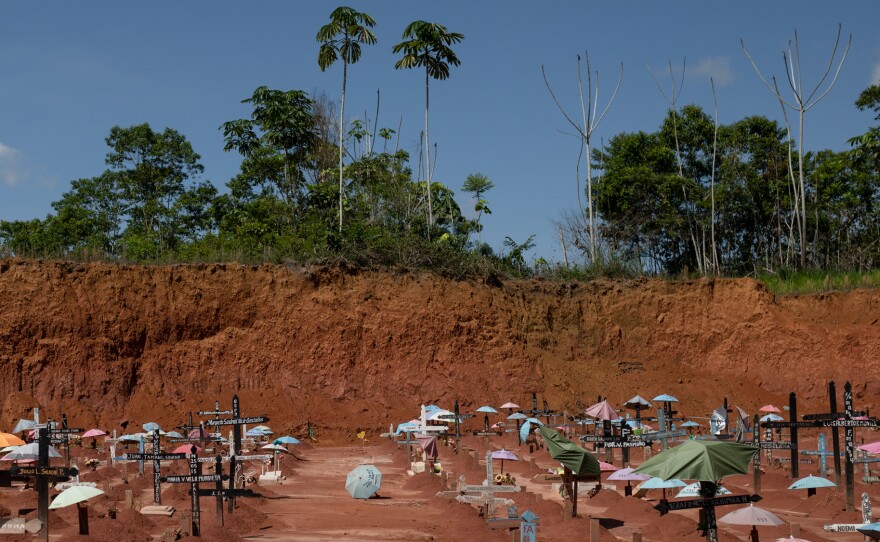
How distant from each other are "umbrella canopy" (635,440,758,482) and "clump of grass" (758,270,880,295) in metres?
37.4

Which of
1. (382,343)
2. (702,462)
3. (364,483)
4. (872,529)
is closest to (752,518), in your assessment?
(872,529)

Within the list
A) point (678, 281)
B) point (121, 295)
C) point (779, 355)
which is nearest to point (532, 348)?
point (678, 281)

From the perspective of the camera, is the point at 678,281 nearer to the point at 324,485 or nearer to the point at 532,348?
the point at 532,348

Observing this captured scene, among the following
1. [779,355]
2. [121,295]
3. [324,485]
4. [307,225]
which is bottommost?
[324,485]

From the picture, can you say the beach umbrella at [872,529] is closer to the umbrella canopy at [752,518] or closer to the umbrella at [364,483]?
the umbrella canopy at [752,518]

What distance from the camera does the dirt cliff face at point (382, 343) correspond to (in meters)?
41.7

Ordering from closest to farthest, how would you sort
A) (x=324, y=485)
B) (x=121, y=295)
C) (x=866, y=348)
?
(x=324, y=485) → (x=121, y=295) → (x=866, y=348)

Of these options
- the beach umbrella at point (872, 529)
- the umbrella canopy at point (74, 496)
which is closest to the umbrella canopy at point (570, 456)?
the beach umbrella at point (872, 529)

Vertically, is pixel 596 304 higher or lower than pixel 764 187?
lower

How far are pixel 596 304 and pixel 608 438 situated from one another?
24561 mm

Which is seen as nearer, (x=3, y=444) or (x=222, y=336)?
(x=3, y=444)

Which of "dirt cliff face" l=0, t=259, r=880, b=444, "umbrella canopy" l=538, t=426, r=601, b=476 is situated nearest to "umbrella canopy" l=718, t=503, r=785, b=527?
"umbrella canopy" l=538, t=426, r=601, b=476

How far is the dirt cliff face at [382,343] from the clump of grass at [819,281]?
72 centimetres

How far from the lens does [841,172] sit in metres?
59.7
